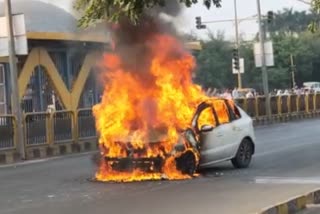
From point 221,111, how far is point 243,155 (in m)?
1.00

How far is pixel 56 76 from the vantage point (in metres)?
30.0

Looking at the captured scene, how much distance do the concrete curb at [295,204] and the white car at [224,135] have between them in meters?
3.52

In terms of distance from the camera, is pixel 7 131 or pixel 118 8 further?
pixel 7 131

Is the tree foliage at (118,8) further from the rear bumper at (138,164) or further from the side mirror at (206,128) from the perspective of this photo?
the side mirror at (206,128)

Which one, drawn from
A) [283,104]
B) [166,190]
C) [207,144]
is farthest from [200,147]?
[283,104]

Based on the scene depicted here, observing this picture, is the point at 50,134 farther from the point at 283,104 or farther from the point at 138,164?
the point at 283,104

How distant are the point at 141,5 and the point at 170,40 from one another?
4.75 m

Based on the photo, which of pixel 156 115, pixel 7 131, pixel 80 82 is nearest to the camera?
pixel 156 115

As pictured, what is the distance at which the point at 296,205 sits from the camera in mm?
8812

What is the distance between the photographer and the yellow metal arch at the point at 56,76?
28.6 m

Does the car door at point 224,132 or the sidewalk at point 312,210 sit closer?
the sidewalk at point 312,210

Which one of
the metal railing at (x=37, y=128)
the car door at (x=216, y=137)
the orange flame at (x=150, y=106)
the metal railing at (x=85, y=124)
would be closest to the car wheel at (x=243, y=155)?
the car door at (x=216, y=137)

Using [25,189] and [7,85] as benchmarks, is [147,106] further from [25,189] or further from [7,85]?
[7,85]

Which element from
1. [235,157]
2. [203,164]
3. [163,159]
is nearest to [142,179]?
[163,159]
